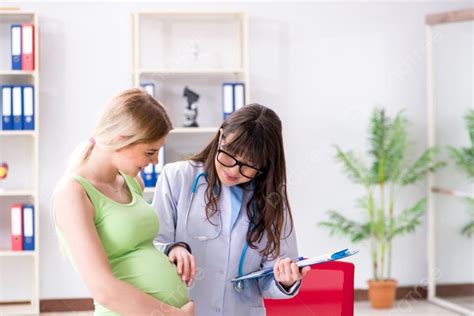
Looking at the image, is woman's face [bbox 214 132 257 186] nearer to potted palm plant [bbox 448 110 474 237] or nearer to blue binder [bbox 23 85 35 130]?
blue binder [bbox 23 85 35 130]

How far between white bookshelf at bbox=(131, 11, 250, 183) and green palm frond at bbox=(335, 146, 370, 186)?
82 cm

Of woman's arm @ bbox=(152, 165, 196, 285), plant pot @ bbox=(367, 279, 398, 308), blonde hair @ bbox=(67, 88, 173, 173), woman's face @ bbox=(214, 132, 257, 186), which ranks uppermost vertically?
blonde hair @ bbox=(67, 88, 173, 173)

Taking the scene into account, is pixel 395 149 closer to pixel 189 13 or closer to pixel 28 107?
pixel 189 13

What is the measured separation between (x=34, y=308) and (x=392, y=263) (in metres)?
2.41

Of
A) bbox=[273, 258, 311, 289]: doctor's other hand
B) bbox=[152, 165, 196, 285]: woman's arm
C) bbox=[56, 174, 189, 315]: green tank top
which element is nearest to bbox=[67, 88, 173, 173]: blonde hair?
bbox=[56, 174, 189, 315]: green tank top

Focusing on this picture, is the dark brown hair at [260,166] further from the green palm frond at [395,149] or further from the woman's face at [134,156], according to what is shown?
the green palm frond at [395,149]

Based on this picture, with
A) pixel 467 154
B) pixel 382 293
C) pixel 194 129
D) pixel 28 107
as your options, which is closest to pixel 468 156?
pixel 467 154

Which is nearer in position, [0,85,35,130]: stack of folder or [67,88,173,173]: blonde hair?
[67,88,173,173]: blonde hair

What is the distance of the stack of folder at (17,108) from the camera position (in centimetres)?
477

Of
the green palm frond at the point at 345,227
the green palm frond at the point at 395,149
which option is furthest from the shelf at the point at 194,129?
the green palm frond at the point at 395,149

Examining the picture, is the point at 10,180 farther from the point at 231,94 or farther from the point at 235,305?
the point at 235,305

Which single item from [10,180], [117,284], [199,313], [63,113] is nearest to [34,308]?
[10,180]

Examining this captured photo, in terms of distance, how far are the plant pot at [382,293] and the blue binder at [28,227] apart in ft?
7.19

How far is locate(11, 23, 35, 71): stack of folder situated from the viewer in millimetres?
4781
